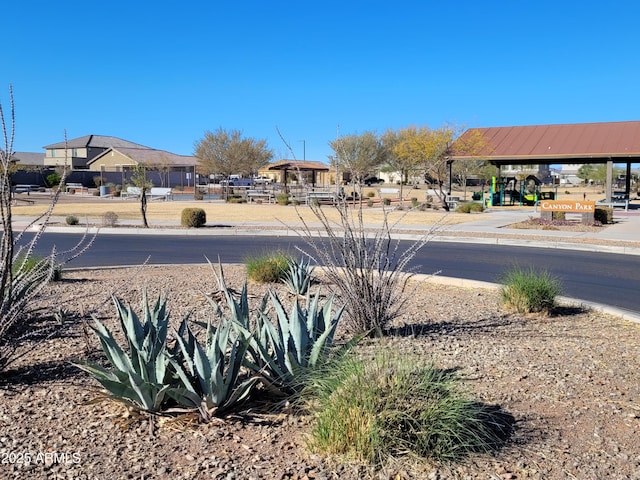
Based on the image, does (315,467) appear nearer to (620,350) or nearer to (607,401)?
(607,401)

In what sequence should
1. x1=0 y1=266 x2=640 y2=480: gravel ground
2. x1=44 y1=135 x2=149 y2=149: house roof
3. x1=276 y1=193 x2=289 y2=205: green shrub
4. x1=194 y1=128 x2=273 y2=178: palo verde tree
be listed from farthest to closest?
x1=44 y1=135 x2=149 y2=149: house roof, x1=194 y1=128 x2=273 y2=178: palo verde tree, x1=276 y1=193 x2=289 y2=205: green shrub, x1=0 y1=266 x2=640 y2=480: gravel ground

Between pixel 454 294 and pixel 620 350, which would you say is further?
pixel 454 294

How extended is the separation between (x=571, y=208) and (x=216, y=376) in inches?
880

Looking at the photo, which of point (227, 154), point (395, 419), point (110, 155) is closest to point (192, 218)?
point (395, 419)

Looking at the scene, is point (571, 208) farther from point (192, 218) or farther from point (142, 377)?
point (142, 377)

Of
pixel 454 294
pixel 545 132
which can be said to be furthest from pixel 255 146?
pixel 454 294

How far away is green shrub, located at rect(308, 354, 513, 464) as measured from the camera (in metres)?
3.85

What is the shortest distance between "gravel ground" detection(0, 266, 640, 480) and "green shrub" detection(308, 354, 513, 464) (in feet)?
0.32

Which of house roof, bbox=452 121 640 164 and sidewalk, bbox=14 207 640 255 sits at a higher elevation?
house roof, bbox=452 121 640 164

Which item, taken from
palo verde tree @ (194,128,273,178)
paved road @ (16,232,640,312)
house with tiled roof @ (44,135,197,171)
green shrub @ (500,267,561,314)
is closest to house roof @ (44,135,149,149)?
house with tiled roof @ (44,135,197,171)

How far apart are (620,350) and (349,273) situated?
265 cm

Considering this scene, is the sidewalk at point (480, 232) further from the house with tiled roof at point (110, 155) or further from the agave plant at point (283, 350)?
the house with tiled roof at point (110, 155)

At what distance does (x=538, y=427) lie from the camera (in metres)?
4.37

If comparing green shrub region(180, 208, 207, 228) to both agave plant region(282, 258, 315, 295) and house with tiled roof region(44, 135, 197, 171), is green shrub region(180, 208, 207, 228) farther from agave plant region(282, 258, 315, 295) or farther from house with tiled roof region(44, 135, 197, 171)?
house with tiled roof region(44, 135, 197, 171)
